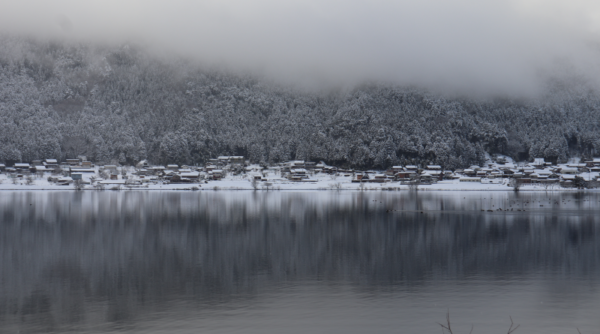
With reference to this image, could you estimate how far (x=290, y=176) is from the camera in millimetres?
156500

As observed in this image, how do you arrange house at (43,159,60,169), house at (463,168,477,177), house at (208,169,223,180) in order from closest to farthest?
house at (208,169,223,180) < house at (463,168,477,177) < house at (43,159,60,169)

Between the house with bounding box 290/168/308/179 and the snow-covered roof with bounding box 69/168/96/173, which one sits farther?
the snow-covered roof with bounding box 69/168/96/173

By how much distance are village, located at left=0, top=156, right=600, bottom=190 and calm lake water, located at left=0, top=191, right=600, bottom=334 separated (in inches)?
3419

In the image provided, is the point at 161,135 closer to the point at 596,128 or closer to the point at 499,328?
the point at 596,128

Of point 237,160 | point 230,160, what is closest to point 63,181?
point 230,160

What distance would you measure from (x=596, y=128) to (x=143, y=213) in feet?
606

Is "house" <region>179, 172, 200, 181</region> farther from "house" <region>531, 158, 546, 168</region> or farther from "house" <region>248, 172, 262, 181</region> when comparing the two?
"house" <region>531, 158, 546, 168</region>

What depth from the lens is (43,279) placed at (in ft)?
93.7

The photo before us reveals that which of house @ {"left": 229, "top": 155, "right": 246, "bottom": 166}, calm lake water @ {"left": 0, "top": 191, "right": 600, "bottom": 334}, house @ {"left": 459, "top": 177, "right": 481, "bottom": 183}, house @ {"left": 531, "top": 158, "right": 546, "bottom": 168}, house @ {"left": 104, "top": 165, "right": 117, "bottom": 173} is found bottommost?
calm lake water @ {"left": 0, "top": 191, "right": 600, "bottom": 334}

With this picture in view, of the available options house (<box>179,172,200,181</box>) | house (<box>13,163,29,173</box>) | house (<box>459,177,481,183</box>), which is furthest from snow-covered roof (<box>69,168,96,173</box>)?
house (<box>459,177,481,183</box>)

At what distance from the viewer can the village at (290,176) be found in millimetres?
139250

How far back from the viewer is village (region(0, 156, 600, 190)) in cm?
13925

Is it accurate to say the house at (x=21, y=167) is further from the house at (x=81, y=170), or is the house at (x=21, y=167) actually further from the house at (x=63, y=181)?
the house at (x=63, y=181)

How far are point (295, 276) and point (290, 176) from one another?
416ft
